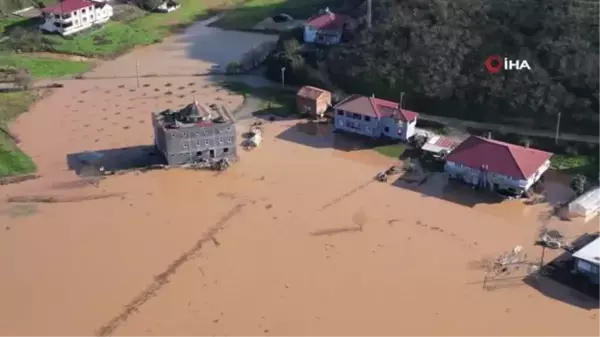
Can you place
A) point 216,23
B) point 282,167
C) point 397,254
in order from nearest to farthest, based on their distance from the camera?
point 397,254
point 282,167
point 216,23

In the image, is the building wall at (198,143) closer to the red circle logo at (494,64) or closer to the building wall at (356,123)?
the building wall at (356,123)

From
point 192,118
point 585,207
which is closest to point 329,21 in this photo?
point 192,118

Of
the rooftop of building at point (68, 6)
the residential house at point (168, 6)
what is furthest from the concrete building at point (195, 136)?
the residential house at point (168, 6)

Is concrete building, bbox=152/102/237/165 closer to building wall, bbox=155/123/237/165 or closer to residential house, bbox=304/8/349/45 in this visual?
building wall, bbox=155/123/237/165

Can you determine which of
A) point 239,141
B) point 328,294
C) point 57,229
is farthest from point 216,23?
point 328,294

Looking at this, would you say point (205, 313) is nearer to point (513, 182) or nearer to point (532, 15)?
point (513, 182)

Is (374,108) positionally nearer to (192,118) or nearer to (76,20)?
(192,118)
